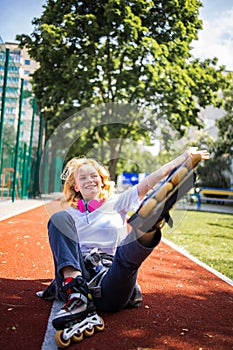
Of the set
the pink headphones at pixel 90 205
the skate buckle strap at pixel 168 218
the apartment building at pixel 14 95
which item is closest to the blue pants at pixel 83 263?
the skate buckle strap at pixel 168 218

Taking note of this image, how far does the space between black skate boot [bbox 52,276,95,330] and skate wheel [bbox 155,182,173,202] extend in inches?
28.3

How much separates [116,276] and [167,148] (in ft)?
9.06

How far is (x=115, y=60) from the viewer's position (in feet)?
50.8

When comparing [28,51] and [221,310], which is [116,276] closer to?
[221,310]

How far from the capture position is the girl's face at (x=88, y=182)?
2.90 meters

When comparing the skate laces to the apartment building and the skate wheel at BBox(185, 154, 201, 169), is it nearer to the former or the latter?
the skate wheel at BBox(185, 154, 201, 169)

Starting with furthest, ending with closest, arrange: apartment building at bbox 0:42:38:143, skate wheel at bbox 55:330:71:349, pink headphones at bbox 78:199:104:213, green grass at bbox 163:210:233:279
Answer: apartment building at bbox 0:42:38:143 < green grass at bbox 163:210:233:279 < pink headphones at bbox 78:199:104:213 < skate wheel at bbox 55:330:71:349

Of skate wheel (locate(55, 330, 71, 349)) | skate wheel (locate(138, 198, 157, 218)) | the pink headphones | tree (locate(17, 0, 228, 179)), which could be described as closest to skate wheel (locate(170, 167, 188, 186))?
skate wheel (locate(138, 198, 157, 218))

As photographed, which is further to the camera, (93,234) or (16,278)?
(16,278)

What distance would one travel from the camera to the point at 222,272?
14.6 feet

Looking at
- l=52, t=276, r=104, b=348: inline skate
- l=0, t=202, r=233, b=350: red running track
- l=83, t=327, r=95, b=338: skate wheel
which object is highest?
l=52, t=276, r=104, b=348: inline skate

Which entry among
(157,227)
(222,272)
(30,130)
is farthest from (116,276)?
(30,130)

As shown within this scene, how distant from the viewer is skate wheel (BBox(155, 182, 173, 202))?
6.89 feet

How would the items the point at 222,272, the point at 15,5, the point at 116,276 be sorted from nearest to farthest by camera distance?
1. the point at 116,276
2. the point at 222,272
3. the point at 15,5
